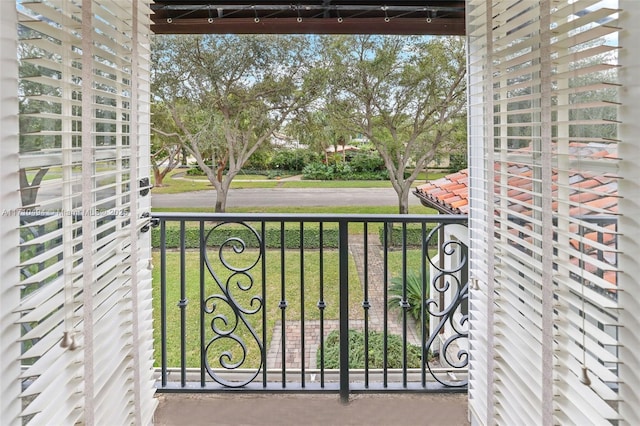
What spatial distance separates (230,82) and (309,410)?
256 centimetres

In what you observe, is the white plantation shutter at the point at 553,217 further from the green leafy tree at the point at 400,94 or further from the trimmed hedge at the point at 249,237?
the green leafy tree at the point at 400,94

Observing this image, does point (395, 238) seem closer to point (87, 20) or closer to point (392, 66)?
point (392, 66)

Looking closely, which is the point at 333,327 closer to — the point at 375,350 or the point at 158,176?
the point at 375,350

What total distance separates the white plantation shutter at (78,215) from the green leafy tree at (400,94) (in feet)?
6.65

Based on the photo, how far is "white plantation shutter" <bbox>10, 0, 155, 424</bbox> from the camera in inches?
35.1

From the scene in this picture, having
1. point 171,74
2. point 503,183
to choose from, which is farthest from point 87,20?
point 171,74

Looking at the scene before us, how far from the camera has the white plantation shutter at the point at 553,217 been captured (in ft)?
2.86

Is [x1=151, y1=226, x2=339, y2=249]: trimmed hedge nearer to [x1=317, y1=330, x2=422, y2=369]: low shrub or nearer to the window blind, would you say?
[x1=317, y1=330, x2=422, y2=369]: low shrub

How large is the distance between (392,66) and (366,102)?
0.39 metres

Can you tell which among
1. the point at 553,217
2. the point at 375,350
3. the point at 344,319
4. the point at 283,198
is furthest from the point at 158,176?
the point at 553,217

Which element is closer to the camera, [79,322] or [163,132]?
[79,322]

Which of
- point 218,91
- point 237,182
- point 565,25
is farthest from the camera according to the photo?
point 218,91

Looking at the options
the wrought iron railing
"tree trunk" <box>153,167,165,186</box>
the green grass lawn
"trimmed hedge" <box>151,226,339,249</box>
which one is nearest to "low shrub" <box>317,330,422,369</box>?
the wrought iron railing

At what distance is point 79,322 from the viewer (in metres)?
1.05
